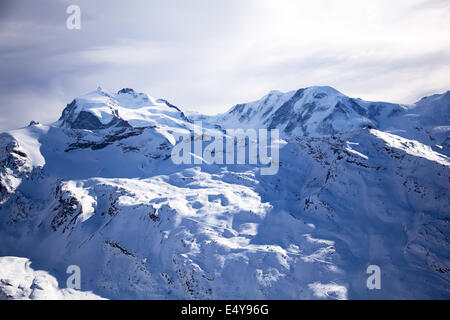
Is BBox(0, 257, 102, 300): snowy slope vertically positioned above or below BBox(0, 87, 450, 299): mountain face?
below

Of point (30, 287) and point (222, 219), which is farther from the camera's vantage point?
point (222, 219)

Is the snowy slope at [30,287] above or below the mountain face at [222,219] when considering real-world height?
below

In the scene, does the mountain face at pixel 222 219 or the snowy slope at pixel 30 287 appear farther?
the mountain face at pixel 222 219

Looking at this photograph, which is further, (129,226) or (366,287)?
(129,226)

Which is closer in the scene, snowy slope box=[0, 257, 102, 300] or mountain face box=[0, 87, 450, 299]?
snowy slope box=[0, 257, 102, 300]
